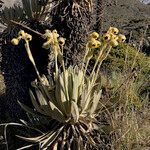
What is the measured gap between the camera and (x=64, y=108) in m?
6.07

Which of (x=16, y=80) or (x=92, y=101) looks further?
(x=16, y=80)

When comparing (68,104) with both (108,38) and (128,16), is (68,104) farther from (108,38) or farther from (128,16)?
(128,16)

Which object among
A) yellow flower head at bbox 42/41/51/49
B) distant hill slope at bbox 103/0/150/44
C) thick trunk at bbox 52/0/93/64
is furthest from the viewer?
distant hill slope at bbox 103/0/150/44

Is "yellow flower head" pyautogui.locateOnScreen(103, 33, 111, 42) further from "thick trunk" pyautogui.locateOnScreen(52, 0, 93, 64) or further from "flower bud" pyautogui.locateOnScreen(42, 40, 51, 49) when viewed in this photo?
"thick trunk" pyautogui.locateOnScreen(52, 0, 93, 64)

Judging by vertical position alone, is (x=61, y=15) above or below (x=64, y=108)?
above

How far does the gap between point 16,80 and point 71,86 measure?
1.56 m

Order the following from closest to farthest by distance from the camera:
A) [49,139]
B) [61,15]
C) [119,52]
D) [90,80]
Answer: [49,139] → [90,80] → [61,15] → [119,52]

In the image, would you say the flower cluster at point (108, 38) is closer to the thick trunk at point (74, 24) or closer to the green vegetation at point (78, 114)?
the green vegetation at point (78, 114)

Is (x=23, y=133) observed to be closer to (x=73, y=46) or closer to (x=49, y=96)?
(x=49, y=96)

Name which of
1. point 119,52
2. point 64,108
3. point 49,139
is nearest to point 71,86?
point 64,108

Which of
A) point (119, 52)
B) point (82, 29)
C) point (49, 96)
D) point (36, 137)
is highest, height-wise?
point (82, 29)

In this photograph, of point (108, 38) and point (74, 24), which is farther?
point (74, 24)

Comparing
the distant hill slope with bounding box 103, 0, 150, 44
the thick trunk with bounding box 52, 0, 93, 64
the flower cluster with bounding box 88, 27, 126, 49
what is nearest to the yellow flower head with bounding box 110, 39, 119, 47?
the flower cluster with bounding box 88, 27, 126, 49

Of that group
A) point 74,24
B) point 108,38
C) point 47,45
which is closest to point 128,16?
point 74,24
